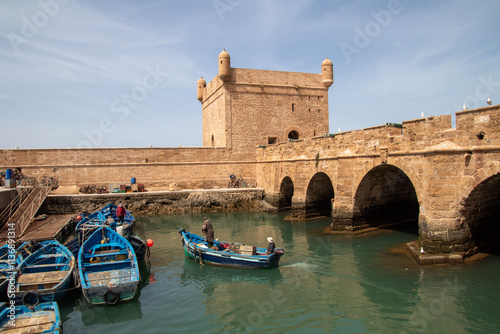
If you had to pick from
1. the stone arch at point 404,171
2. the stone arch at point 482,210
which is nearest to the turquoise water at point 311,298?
the stone arch at point 482,210

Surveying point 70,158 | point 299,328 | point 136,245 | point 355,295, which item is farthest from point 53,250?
point 70,158

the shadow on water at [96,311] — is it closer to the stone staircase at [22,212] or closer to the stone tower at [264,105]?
the stone staircase at [22,212]

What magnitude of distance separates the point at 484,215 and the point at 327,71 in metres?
19.0

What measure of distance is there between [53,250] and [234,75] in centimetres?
1799

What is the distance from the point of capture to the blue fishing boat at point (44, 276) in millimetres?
7824

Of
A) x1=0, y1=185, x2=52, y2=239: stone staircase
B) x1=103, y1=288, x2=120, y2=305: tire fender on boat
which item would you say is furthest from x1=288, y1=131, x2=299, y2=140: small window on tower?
x1=103, y1=288, x2=120, y2=305: tire fender on boat

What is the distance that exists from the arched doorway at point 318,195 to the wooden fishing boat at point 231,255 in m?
7.78

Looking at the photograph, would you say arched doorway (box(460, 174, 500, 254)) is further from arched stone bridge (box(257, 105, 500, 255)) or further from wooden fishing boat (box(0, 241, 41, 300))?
wooden fishing boat (box(0, 241, 41, 300))

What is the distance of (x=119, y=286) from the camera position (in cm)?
809

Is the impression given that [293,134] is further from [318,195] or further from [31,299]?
[31,299]

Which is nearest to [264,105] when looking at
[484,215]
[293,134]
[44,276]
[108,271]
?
[293,134]

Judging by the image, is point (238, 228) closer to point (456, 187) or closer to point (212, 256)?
point (212, 256)

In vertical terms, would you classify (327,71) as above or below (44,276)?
above

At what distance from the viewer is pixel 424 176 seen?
34.5 ft
